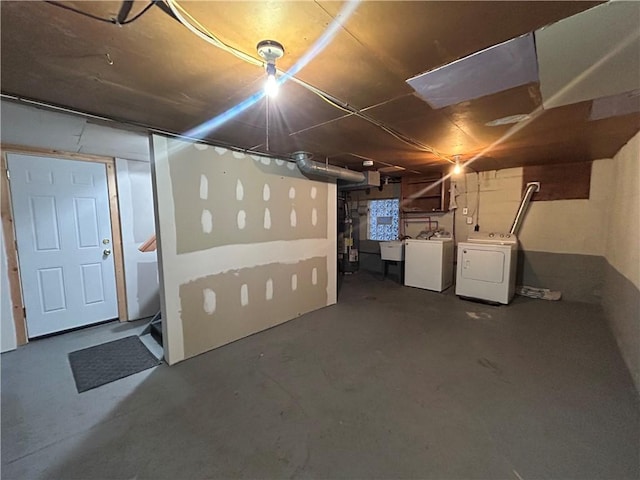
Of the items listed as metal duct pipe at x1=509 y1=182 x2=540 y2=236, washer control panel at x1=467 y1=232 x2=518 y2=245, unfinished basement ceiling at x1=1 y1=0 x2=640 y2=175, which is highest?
unfinished basement ceiling at x1=1 y1=0 x2=640 y2=175

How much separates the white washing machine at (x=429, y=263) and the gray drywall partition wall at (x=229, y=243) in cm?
200

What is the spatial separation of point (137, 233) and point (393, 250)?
14.3 feet

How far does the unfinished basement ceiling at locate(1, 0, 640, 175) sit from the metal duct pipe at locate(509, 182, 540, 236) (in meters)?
1.77

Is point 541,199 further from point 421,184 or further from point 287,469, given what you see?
point 287,469

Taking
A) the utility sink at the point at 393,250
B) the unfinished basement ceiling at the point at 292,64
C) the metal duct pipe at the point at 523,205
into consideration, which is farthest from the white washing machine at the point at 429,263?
the unfinished basement ceiling at the point at 292,64

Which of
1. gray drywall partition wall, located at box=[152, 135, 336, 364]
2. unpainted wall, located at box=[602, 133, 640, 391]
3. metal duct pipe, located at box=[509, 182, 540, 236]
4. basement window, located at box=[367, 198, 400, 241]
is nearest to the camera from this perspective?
unpainted wall, located at box=[602, 133, 640, 391]

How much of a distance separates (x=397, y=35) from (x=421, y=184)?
14.6 ft

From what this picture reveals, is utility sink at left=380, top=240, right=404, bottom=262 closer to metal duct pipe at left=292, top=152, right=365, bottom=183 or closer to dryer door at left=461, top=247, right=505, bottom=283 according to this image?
dryer door at left=461, top=247, right=505, bottom=283

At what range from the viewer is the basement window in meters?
5.97

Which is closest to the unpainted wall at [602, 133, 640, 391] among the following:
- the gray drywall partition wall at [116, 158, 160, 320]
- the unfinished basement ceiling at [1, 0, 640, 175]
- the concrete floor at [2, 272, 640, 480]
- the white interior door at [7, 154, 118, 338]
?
the concrete floor at [2, 272, 640, 480]

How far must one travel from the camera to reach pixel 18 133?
7.98ft

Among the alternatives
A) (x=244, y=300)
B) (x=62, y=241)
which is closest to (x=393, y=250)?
(x=244, y=300)

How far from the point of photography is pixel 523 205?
4328 mm

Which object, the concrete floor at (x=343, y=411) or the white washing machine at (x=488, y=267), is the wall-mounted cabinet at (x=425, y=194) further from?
the concrete floor at (x=343, y=411)
